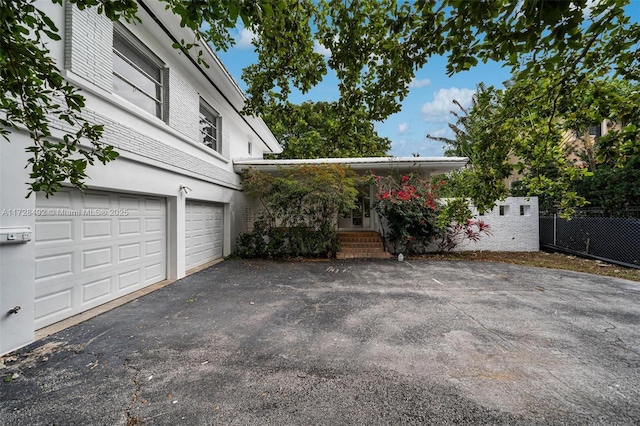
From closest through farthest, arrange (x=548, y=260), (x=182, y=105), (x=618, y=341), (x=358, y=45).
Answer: (x=358, y=45)
(x=618, y=341)
(x=182, y=105)
(x=548, y=260)

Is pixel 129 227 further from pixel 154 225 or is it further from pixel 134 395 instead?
pixel 134 395

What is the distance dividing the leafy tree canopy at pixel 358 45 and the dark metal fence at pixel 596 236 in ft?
25.8

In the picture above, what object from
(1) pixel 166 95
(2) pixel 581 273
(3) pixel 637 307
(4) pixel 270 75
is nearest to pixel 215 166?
(1) pixel 166 95

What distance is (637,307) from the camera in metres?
4.46

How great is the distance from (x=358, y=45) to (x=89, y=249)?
16.5ft

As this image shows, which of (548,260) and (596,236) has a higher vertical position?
(596,236)

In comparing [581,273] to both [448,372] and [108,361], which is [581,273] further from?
[108,361]

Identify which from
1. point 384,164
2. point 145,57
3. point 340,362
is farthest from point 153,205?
point 384,164

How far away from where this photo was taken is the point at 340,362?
2.80 meters

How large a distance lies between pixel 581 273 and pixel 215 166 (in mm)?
10749

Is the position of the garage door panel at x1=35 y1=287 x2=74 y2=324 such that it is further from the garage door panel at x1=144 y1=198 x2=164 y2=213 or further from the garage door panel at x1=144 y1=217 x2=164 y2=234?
the garage door panel at x1=144 y1=198 x2=164 y2=213

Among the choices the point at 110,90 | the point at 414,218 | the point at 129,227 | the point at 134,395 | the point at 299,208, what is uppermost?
the point at 110,90

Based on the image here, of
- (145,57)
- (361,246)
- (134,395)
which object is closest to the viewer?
(134,395)

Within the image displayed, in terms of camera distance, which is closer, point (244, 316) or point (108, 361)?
point (108, 361)
